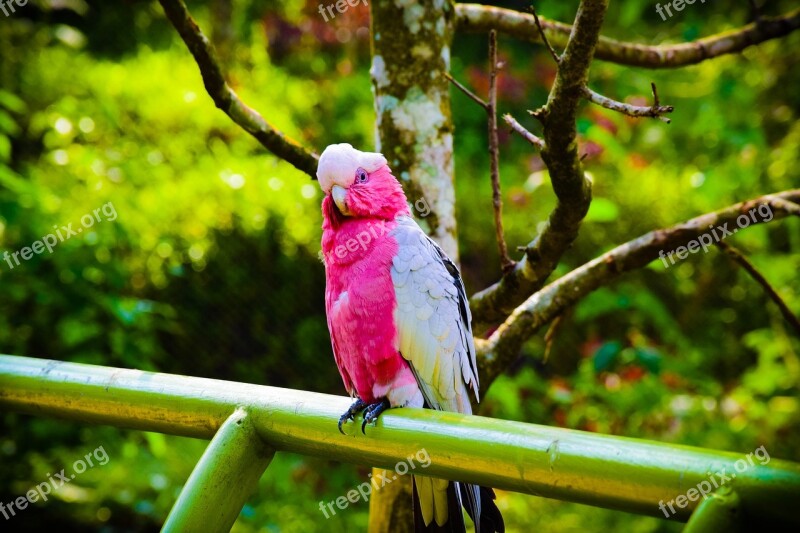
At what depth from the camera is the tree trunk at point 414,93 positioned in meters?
1.92

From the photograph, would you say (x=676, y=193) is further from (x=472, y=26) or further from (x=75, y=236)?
(x=75, y=236)

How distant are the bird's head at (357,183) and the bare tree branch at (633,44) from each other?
2.13 feet

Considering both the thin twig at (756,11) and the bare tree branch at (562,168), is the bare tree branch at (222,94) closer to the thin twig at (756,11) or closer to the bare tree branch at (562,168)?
the bare tree branch at (562,168)

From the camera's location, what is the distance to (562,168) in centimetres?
149

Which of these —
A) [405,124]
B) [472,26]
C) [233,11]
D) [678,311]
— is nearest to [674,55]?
[472,26]

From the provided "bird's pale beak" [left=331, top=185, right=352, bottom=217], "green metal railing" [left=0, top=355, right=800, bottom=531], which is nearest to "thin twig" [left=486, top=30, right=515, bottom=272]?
"bird's pale beak" [left=331, top=185, right=352, bottom=217]

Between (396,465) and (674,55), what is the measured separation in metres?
1.76

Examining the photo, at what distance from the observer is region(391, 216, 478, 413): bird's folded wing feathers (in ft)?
5.52

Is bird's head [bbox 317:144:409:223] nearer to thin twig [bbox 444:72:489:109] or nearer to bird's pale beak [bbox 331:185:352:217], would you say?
bird's pale beak [bbox 331:185:352:217]

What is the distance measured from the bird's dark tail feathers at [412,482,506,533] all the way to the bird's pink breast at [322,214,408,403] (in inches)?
10.8

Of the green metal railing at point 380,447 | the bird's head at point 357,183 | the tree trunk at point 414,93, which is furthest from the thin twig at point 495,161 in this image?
the green metal railing at point 380,447

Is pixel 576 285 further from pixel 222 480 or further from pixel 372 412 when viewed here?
pixel 222 480

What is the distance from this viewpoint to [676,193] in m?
4.35

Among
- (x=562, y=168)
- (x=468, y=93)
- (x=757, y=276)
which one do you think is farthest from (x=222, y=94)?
(x=757, y=276)
